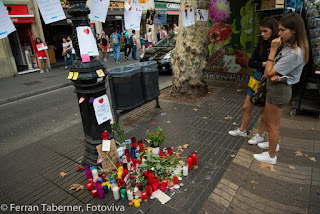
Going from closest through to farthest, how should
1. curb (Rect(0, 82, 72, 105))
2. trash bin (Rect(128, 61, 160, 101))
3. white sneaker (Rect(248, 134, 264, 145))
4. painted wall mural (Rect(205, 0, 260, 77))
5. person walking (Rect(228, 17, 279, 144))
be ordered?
person walking (Rect(228, 17, 279, 144)) < white sneaker (Rect(248, 134, 264, 145)) < trash bin (Rect(128, 61, 160, 101)) < painted wall mural (Rect(205, 0, 260, 77)) < curb (Rect(0, 82, 72, 105))

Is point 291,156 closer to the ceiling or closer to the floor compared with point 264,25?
closer to the floor

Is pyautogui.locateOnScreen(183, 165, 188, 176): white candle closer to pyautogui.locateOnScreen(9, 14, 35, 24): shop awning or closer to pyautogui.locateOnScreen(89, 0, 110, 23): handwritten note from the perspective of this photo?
pyautogui.locateOnScreen(89, 0, 110, 23): handwritten note

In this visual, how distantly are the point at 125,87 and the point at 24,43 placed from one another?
12.5m

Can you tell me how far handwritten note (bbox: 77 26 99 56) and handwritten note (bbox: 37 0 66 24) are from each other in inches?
13.0

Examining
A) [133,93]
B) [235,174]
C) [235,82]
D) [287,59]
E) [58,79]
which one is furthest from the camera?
[58,79]

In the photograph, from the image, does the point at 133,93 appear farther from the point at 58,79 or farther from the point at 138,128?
the point at 58,79

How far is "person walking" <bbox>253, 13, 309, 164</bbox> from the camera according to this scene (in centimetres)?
273

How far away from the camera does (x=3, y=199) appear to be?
305cm

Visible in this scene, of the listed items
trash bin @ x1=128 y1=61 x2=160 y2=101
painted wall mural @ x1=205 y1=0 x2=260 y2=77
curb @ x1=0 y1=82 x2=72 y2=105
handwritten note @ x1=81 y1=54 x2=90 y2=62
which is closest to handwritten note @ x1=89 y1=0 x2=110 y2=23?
handwritten note @ x1=81 y1=54 x2=90 y2=62

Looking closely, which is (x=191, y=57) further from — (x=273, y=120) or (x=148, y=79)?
(x=273, y=120)

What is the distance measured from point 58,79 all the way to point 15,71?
343cm

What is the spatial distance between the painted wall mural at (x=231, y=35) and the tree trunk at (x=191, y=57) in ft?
6.29

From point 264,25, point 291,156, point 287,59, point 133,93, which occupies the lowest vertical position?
point 291,156

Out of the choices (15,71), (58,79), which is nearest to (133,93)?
(58,79)
